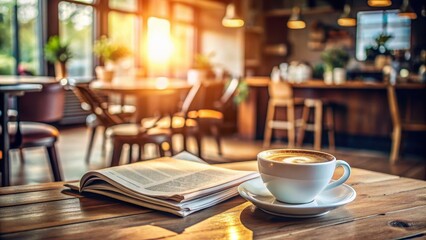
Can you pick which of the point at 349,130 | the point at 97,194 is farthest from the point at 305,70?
the point at 97,194

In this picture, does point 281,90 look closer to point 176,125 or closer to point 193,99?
point 176,125

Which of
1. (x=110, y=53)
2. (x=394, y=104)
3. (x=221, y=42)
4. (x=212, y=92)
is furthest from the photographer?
(x=221, y=42)

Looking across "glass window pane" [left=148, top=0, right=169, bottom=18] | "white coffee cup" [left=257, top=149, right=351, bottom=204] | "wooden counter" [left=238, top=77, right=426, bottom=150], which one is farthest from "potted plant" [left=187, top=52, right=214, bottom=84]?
"white coffee cup" [left=257, top=149, right=351, bottom=204]

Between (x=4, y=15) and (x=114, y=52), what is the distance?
10.4 ft

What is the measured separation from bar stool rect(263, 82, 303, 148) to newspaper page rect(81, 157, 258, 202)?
15.3ft

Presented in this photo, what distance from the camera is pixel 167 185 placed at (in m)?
0.98

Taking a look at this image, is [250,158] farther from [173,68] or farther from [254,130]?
[173,68]

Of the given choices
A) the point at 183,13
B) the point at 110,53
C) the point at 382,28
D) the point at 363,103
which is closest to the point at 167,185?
the point at 110,53

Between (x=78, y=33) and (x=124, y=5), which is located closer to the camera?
(x=78, y=33)

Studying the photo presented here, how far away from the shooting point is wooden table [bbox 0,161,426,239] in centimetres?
78

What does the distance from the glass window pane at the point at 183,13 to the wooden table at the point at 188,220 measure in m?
8.70

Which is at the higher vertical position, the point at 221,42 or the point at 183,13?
the point at 183,13

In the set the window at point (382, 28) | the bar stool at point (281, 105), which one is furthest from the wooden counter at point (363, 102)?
the window at point (382, 28)

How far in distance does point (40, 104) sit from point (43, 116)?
10 cm
